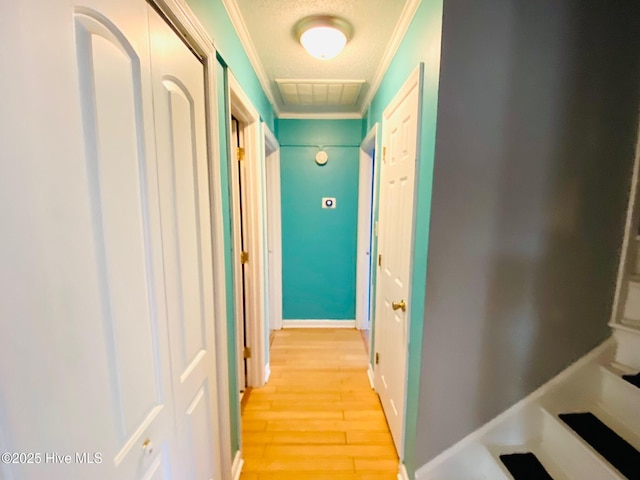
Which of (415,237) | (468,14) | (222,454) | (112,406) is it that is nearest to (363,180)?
(415,237)

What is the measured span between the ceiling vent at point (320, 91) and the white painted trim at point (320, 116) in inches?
7.6

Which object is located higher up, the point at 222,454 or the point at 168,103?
the point at 168,103

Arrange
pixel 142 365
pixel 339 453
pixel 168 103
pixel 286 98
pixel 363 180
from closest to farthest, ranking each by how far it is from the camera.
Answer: pixel 142 365, pixel 168 103, pixel 339 453, pixel 286 98, pixel 363 180

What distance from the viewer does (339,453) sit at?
1744 mm

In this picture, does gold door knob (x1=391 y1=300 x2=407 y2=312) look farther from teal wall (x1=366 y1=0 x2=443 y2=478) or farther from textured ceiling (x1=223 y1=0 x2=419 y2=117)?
textured ceiling (x1=223 y1=0 x2=419 y2=117)

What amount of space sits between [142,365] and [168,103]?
0.73 meters

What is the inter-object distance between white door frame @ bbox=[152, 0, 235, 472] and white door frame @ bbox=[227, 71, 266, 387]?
718 millimetres

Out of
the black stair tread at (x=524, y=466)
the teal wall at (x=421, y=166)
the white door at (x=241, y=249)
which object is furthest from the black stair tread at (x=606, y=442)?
the white door at (x=241, y=249)

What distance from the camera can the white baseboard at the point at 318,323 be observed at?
3.46 meters

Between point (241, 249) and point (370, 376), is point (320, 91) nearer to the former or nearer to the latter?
point (241, 249)

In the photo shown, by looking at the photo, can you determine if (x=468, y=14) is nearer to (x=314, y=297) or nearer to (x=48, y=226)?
(x=48, y=226)

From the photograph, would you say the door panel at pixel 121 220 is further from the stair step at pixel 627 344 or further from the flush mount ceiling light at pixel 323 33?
the stair step at pixel 627 344

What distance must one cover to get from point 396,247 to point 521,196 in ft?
2.27

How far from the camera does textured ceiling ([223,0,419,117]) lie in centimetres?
146
